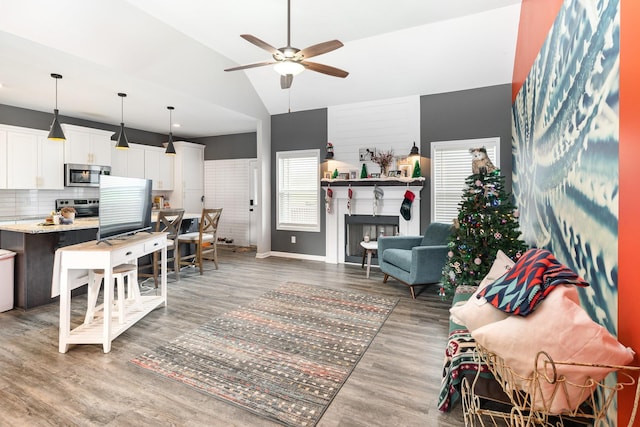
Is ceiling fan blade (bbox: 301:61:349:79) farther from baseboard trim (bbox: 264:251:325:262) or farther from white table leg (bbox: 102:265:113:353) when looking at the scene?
baseboard trim (bbox: 264:251:325:262)

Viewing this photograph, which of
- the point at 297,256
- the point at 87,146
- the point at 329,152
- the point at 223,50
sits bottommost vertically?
the point at 297,256

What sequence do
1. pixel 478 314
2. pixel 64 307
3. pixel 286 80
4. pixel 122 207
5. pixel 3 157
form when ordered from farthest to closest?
pixel 3 157
pixel 286 80
pixel 122 207
pixel 64 307
pixel 478 314

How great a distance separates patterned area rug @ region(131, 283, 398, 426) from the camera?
6.84ft

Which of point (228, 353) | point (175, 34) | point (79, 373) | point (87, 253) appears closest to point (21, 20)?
point (175, 34)

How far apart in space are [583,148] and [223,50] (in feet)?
15.0

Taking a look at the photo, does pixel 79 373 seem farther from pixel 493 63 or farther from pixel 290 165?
pixel 493 63

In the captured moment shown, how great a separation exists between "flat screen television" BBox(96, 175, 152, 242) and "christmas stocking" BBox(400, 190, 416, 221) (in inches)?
146

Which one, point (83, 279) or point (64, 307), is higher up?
point (83, 279)

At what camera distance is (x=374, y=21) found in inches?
156

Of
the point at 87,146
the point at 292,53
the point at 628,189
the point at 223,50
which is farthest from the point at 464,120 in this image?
the point at 87,146

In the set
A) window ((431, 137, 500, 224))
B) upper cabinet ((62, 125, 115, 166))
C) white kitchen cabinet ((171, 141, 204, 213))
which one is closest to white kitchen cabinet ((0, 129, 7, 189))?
upper cabinet ((62, 125, 115, 166))

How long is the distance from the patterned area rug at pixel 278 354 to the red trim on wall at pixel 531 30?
2804mm

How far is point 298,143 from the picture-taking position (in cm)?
634

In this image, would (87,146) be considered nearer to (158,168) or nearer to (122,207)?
(158,168)
